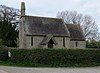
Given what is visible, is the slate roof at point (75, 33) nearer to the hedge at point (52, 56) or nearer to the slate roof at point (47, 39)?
the slate roof at point (47, 39)

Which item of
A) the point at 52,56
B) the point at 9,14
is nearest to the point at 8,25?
the point at 9,14

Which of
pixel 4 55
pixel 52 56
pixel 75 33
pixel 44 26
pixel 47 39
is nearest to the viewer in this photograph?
pixel 52 56

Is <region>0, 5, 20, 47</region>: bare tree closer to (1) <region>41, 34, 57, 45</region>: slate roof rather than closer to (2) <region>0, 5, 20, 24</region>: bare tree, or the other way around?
(2) <region>0, 5, 20, 24</region>: bare tree

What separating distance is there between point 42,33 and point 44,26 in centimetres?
189

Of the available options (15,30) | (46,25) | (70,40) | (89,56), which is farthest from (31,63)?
(15,30)

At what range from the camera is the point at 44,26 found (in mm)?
53156

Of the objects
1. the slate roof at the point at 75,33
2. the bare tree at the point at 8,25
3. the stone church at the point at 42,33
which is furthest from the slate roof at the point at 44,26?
the bare tree at the point at 8,25

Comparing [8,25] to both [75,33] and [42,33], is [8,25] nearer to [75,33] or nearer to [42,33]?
[42,33]

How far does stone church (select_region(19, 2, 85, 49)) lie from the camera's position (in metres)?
51.2

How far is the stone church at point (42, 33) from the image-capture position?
51.2 meters

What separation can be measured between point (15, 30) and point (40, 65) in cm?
4001

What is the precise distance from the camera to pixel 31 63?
29625mm

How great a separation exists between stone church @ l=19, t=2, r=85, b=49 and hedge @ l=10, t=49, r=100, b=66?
65.4 feet

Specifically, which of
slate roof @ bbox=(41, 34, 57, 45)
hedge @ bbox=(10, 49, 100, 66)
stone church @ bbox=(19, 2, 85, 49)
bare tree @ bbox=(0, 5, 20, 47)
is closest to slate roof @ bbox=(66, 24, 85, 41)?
stone church @ bbox=(19, 2, 85, 49)
